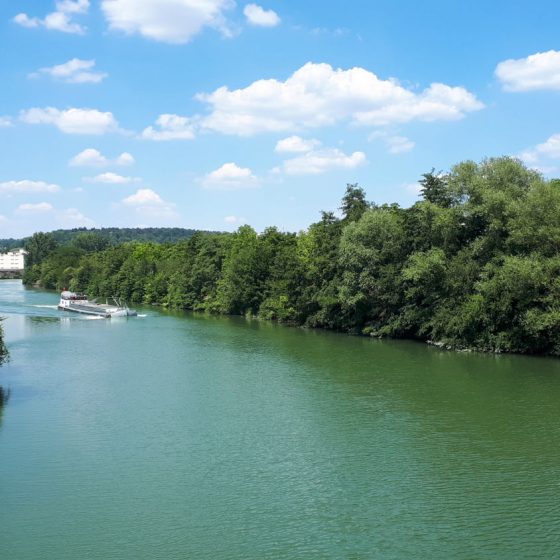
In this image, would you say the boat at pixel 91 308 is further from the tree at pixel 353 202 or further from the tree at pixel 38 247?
the tree at pixel 38 247

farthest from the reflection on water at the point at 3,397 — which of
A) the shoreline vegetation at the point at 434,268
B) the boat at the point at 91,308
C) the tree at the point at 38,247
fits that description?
the tree at the point at 38,247

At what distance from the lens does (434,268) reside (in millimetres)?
45812

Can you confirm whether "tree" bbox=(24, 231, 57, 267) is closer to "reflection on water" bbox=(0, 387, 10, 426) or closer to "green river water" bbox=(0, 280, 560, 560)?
"green river water" bbox=(0, 280, 560, 560)

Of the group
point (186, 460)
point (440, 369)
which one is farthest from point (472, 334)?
point (186, 460)

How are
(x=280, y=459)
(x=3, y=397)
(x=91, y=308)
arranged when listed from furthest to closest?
(x=91, y=308) → (x=3, y=397) → (x=280, y=459)

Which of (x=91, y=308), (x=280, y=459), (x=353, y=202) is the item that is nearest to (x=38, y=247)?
(x=91, y=308)

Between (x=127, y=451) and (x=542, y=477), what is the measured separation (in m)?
13.9

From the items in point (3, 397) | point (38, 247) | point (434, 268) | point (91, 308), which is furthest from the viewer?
point (38, 247)

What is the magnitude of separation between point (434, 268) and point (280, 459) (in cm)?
2776

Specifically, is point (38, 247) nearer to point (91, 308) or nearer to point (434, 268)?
point (91, 308)

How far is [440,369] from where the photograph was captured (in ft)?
122

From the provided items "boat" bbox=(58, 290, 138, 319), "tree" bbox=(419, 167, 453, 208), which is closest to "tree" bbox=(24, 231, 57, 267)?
"boat" bbox=(58, 290, 138, 319)

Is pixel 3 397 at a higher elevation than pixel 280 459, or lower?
higher

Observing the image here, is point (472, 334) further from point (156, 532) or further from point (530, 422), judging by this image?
point (156, 532)
